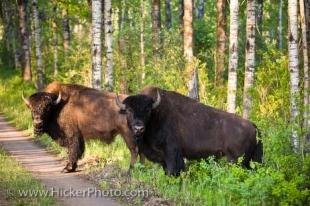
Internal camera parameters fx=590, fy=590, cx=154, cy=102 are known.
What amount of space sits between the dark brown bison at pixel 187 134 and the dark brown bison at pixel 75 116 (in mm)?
1681

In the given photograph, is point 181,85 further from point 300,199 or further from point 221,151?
point 300,199

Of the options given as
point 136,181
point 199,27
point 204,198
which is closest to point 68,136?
point 136,181

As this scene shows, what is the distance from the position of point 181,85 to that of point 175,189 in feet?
25.2

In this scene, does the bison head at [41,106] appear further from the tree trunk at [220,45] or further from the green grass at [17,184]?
the tree trunk at [220,45]

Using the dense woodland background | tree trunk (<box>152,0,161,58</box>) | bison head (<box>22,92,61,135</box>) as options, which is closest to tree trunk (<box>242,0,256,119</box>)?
the dense woodland background

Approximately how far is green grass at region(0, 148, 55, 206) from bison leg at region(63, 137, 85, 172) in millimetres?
1052

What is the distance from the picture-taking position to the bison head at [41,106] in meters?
12.9

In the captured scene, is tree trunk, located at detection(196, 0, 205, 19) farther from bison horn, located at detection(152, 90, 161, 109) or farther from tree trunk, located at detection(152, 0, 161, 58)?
bison horn, located at detection(152, 90, 161, 109)

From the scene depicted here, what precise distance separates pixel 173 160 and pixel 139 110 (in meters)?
1.12

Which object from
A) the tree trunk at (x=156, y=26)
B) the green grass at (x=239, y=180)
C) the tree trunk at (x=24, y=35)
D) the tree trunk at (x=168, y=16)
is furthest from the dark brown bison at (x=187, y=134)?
the tree trunk at (x=168, y=16)

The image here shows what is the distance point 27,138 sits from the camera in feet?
58.3

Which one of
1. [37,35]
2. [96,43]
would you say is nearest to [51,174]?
[96,43]

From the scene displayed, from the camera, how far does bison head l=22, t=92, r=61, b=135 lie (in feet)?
42.2

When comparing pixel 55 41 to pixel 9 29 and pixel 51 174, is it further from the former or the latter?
pixel 51 174
